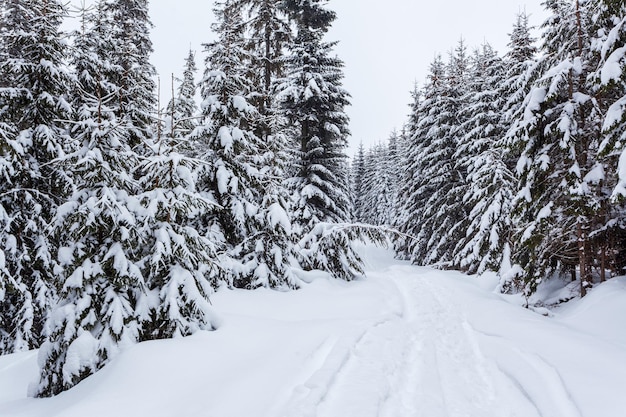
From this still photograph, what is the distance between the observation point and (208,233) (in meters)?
11.6

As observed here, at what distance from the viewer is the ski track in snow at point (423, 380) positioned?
197 inches

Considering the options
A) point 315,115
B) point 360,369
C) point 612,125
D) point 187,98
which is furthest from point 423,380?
point 187,98

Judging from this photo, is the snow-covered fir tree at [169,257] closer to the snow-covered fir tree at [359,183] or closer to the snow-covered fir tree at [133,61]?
the snow-covered fir tree at [133,61]

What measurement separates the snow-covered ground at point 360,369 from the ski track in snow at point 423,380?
0.02 meters

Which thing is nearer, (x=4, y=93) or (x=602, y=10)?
(x=602, y=10)

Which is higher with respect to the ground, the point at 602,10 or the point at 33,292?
the point at 602,10

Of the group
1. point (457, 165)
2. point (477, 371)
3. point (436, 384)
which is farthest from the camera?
point (457, 165)

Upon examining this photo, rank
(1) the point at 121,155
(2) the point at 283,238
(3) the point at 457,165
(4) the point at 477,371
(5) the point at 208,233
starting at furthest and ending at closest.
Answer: (3) the point at 457,165 → (2) the point at 283,238 → (5) the point at 208,233 → (1) the point at 121,155 → (4) the point at 477,371

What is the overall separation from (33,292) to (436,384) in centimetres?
1267

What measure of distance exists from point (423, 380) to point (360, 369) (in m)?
1.02

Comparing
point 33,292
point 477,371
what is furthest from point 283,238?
point 33,292

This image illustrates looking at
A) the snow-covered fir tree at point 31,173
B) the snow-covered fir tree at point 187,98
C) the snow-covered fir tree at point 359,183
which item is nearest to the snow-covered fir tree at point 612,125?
the snow-covered fir tree at point 187,98

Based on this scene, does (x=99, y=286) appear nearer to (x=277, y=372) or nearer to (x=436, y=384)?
(x=277, y=372)

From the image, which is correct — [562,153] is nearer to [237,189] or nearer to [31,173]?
[237,189]
